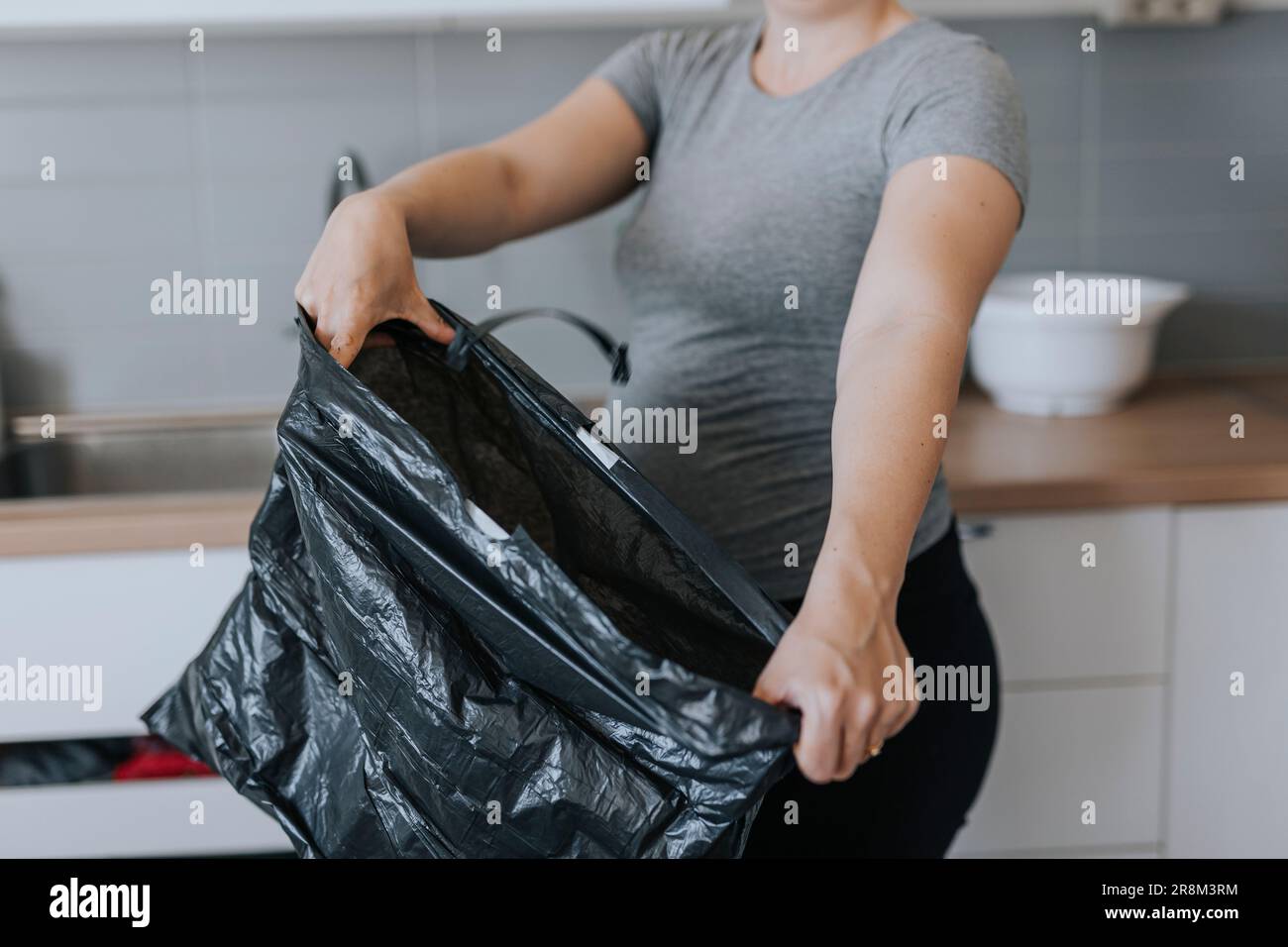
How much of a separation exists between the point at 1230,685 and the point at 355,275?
3.46ft

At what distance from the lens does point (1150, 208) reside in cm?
173

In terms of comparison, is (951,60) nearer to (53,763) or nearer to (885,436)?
(885,436)

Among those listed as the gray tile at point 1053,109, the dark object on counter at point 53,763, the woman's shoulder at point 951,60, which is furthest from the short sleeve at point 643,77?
the dark object on counter at point 53,763

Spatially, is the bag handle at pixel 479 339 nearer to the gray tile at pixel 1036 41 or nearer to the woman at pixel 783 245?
the woman at pixel 783 245

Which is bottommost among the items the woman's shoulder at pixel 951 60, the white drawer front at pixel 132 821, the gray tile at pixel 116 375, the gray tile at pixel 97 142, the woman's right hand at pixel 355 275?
the white drawer front at pixel 132 821

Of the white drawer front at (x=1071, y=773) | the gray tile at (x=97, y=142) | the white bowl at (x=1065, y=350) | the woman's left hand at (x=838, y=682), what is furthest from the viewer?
the gray tile at (x=97, y=142)

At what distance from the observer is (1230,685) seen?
1361 millimetres

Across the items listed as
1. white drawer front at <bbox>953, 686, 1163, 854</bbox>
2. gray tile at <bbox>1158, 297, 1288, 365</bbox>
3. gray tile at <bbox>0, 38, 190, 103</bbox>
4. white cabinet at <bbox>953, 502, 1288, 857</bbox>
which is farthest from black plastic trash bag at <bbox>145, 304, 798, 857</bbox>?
gray tile at <bbox>1158, 297, 1288, 365</bbox>

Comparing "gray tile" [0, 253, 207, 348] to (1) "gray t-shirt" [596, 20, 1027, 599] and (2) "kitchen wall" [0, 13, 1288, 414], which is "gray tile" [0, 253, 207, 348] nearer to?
(2) "kitchen wall" [0, 13, 1288, 414]

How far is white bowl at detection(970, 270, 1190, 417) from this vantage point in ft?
4.88

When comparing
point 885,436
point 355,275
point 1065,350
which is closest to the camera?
point 885,436

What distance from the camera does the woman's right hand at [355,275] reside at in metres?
0.84

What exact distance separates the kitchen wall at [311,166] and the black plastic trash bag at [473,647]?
2.70ft

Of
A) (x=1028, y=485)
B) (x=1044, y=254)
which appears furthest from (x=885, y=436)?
(x=1044, y=254)
